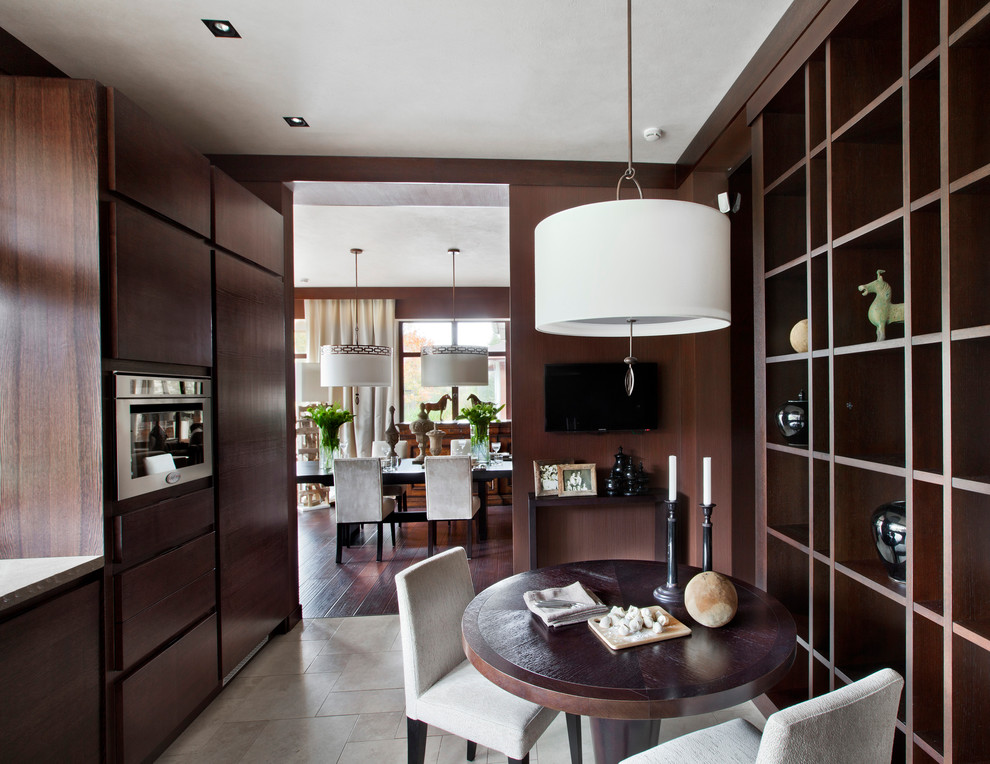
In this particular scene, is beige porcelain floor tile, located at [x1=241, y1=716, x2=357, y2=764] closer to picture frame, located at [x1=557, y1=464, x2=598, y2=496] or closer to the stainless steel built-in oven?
the stainless steel built-in oven

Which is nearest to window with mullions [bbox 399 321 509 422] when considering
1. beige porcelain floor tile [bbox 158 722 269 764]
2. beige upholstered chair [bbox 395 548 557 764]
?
beige porcelain floor tile [bbox 158 722 269 764]

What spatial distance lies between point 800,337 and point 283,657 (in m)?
2.86

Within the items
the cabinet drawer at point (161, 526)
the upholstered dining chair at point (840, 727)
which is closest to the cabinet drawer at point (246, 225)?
the cabinet drawer at point (161, 526)

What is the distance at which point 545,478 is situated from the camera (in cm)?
321

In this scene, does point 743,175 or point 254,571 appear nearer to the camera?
point 254,571

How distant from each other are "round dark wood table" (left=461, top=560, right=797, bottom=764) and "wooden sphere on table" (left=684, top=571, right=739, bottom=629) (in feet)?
0.12

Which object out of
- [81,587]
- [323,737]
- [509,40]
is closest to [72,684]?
[81,587]

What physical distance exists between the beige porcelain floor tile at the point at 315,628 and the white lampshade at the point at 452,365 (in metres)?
2.43

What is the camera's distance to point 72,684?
1561mm

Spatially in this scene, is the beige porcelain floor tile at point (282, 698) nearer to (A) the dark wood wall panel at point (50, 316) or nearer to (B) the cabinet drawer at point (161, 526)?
(B) the cabinet drawer at point (161, 526)

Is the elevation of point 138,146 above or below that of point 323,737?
above

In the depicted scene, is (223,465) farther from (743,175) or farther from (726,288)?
(743,175)

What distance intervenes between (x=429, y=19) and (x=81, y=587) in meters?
2.22

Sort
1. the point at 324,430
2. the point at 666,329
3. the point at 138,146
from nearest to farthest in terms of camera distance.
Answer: the point at 666,329, the point at 138,146, the point at 324,430
